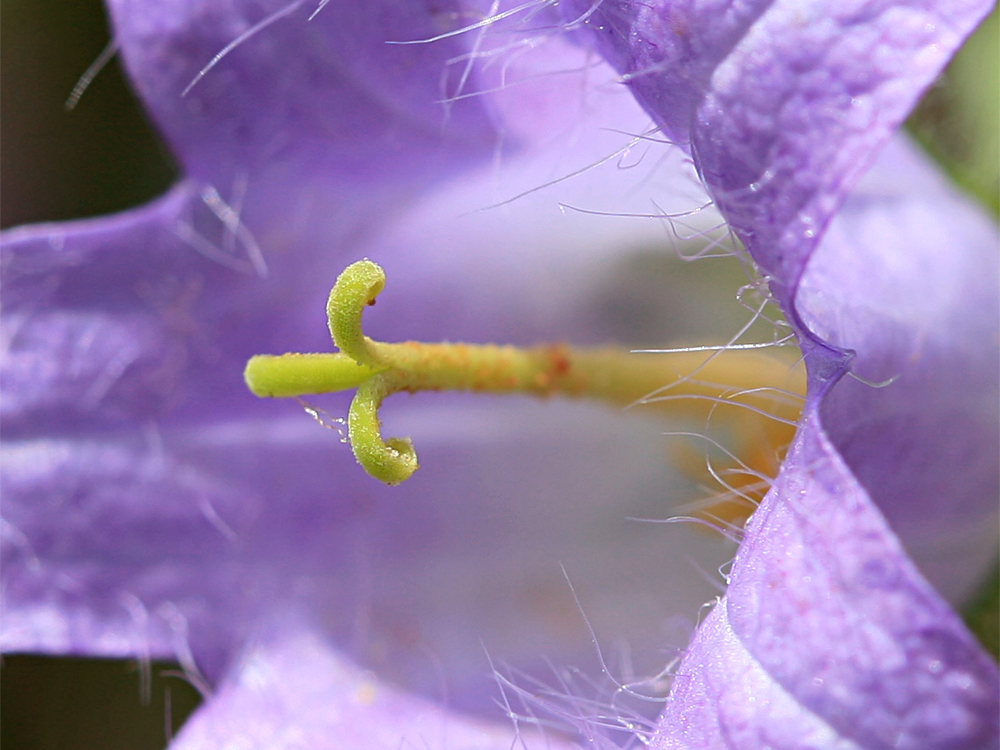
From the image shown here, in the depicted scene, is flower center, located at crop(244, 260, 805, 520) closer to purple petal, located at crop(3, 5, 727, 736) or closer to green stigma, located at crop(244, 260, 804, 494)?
green stigma, located at crop(244, 260, 804, 494)

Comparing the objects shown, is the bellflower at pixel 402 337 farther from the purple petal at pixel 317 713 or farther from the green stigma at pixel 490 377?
the green stigma at pixel 490 377

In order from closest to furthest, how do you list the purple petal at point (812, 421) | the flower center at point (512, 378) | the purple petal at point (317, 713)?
the purple petal at point (812, 421) < the flower center at point (512, 378) < the purple petal at point (317, 713)

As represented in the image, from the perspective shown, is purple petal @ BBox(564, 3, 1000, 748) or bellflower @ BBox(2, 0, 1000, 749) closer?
purple petal @ BBox(564, 3, 1000, 748)

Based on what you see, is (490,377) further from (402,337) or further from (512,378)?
(402,337)

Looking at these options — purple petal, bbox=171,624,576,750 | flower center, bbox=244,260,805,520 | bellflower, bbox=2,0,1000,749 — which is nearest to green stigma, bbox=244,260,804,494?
flower center, bbox=244,260,805,520

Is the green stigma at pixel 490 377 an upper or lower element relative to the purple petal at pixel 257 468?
upper

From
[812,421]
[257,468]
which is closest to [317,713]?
[257,468]

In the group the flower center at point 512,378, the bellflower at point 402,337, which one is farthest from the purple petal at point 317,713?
the flower center at point 512,378
